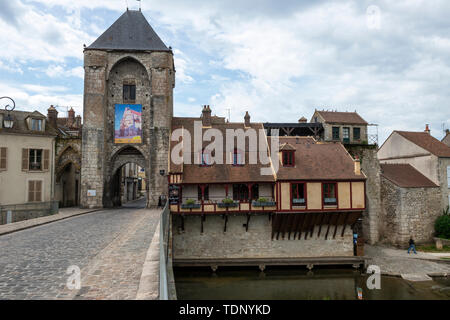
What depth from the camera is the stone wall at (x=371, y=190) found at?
2434cm

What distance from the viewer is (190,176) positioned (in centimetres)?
2022

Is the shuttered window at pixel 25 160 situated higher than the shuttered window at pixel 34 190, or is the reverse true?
the shuttered window at pixel 25 160

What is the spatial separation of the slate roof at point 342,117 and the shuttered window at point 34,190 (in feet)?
79.0

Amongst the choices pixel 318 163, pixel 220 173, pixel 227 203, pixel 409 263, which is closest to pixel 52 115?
pixel 220 173

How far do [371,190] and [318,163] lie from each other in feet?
20.9

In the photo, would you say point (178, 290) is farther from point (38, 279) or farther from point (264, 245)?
point (38, 279)

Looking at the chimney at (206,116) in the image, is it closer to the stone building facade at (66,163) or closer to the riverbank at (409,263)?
the stone building facade at (66,163)

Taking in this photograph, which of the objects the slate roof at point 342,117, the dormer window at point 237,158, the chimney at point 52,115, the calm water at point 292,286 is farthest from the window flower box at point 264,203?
the chimney at point 52,115

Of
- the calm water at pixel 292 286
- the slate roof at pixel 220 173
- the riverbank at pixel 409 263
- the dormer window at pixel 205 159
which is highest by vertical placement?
the dormer window at pixel 205 159

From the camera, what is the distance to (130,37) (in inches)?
1041

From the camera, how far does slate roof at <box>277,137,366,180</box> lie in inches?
800

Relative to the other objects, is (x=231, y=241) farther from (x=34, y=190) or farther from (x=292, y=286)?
(x=34, y=190)

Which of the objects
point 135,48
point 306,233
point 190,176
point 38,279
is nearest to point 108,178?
point 190,176

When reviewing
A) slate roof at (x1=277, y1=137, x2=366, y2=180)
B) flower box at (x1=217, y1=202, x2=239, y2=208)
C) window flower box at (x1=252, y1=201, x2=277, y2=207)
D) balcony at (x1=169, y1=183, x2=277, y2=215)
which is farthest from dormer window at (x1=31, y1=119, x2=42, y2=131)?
slate roof at (x1=277, y1=137, x2=366, y2=180)
